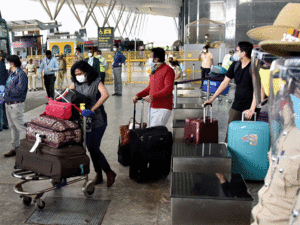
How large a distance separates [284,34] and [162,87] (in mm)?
3121

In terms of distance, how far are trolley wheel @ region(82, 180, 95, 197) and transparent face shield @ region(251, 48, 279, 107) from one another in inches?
95.8

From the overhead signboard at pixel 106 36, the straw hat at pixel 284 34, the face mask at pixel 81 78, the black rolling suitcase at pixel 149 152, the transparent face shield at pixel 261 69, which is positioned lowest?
the black rolling suitcase at pixel 149 152

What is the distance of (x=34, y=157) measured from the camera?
3.29m

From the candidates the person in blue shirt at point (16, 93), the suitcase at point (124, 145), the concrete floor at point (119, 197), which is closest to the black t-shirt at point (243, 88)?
the concrete floor at point (119, 197)

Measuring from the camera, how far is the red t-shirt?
14.5 feet

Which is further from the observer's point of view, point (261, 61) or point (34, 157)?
point (34, 157)

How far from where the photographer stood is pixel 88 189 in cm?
373

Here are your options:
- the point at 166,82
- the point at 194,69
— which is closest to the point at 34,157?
the point at 166,82

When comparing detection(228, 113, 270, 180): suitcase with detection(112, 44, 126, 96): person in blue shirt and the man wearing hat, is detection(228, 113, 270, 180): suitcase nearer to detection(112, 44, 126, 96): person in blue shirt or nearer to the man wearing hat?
the man wearing hat

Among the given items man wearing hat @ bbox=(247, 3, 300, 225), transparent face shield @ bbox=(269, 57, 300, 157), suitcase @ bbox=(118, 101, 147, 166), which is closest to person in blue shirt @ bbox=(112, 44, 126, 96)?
suitcase @ bbox=(118, 101, 147, 166)

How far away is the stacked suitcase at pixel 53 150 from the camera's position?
3172 millimetres

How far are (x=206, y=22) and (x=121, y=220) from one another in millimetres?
18864

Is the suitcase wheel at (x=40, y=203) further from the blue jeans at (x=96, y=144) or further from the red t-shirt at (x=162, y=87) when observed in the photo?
the red t-shirt at (x=162, y=87)

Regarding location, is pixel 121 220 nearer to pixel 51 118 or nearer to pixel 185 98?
pixel 51 118
